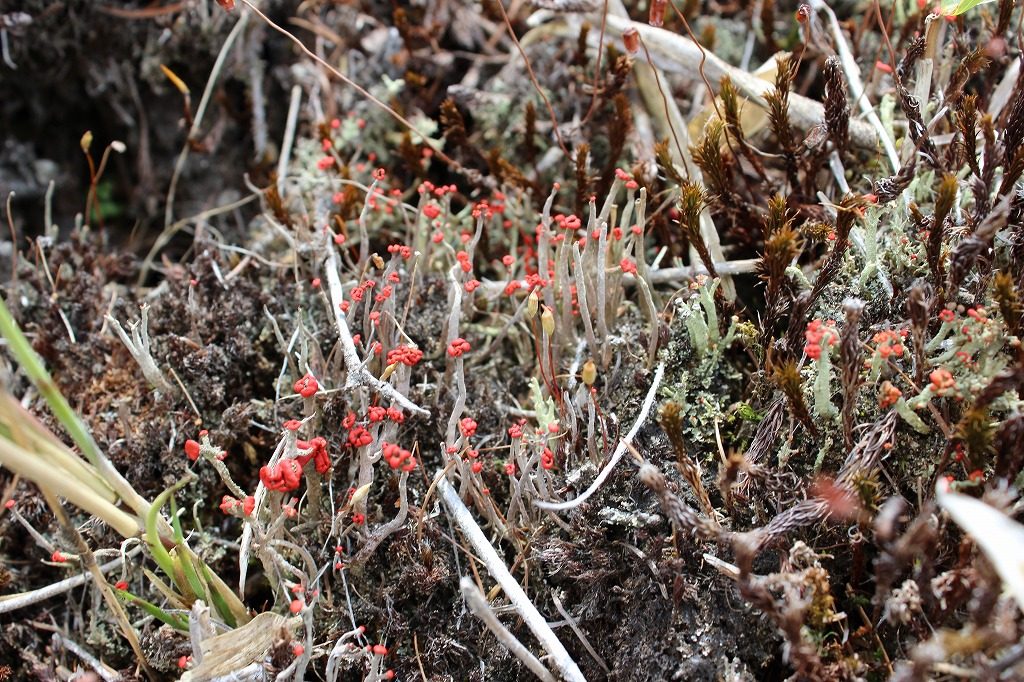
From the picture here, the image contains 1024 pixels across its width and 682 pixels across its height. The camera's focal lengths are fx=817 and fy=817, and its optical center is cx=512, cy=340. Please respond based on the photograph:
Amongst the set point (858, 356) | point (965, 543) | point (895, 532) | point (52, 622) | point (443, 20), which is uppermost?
point (443, 20)

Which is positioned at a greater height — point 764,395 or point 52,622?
point 764,395

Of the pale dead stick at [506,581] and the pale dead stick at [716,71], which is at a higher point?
the pale dead stick at [716,71]

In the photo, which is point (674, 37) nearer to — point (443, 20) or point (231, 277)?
point (443, 20)

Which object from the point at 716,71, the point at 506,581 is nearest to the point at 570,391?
the point at 506,581

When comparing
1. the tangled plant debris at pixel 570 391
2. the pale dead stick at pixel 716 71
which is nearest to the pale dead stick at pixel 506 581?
the tangled plant debris at pixel 570 391

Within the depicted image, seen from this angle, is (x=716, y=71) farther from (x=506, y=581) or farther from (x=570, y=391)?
(x=506, y=581)

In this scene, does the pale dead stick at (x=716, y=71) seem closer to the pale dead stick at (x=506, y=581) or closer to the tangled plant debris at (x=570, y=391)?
the tangled plant debris at (x=570, y=391)

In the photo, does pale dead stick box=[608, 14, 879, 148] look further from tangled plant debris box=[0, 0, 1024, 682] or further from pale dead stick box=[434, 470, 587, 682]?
pale dead stick box=[434, 470, 587, 682]

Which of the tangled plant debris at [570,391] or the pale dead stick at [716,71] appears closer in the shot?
the tangled plant debris at [570,391]

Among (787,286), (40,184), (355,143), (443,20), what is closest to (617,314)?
(787,286)
